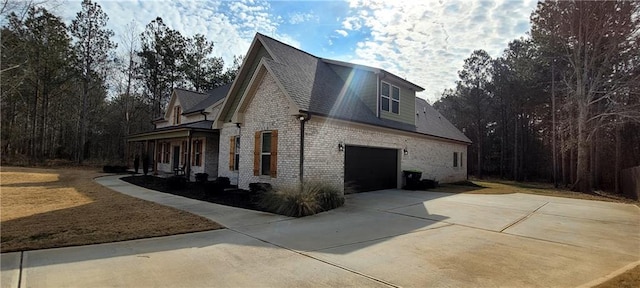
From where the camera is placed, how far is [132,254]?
15.9ft

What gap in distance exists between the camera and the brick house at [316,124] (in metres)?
10.9

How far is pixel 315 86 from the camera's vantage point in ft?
41.2

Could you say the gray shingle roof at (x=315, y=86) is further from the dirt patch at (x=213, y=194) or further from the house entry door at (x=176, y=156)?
the house entry door at (x=176, y=156)

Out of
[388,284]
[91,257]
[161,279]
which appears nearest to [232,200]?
[91,257]

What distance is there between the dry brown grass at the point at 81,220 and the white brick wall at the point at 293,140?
13.0 feet

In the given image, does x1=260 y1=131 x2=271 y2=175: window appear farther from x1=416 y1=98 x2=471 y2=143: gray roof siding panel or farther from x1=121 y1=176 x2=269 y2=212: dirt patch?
x1=416 y1=98 x2=471 y2=143: gray roof siding panel

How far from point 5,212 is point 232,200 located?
575cm

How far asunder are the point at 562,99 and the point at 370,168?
70.6ft

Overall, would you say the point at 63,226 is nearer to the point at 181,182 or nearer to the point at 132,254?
the point at 132,254

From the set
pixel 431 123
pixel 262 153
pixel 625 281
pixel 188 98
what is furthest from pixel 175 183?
pixel 431 123

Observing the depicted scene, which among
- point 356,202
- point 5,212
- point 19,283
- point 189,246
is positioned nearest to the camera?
point 19,283

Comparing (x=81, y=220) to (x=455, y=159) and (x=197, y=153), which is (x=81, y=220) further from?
(x=455, y=159)

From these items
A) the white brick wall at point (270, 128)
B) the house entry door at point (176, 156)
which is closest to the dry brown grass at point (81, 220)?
the white brick wall at point (270, 128)

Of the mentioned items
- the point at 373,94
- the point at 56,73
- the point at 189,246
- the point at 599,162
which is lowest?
the point at 189,246
